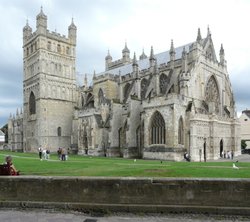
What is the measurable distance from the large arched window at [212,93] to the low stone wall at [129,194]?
1453 inches

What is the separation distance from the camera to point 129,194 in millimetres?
10500

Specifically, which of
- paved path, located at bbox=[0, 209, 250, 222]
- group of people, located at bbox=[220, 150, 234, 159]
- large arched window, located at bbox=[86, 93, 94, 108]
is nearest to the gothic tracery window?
group of people, located at bbox=[220, 150, 234, 159]

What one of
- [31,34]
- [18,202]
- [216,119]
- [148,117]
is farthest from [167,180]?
[31,34]

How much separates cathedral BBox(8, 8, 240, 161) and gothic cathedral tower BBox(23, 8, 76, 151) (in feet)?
0.62

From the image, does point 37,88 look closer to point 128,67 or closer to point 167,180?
point 128,67

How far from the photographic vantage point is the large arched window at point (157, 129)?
3769 centimetres

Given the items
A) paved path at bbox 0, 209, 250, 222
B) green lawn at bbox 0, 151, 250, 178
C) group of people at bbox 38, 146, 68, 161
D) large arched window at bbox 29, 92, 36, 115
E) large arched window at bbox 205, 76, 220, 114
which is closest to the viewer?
paved path at bbox 0, 209, 250, 222

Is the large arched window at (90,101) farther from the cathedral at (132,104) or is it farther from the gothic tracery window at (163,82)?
the gothic tracery window at (163,82)

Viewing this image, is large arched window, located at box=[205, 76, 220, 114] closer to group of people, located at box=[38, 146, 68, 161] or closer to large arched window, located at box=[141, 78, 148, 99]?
large arched window, located at box=[141, 78, 148, 99]

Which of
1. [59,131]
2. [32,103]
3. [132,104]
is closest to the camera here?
[132,104]

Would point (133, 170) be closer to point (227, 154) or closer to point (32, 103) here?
point (227, 154)

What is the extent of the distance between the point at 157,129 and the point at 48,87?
Result: 28409 mm

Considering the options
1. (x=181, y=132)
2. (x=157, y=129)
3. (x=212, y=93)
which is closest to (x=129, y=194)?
(x=181, y=132)

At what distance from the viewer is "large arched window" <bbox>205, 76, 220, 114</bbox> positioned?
4628 centimetres
